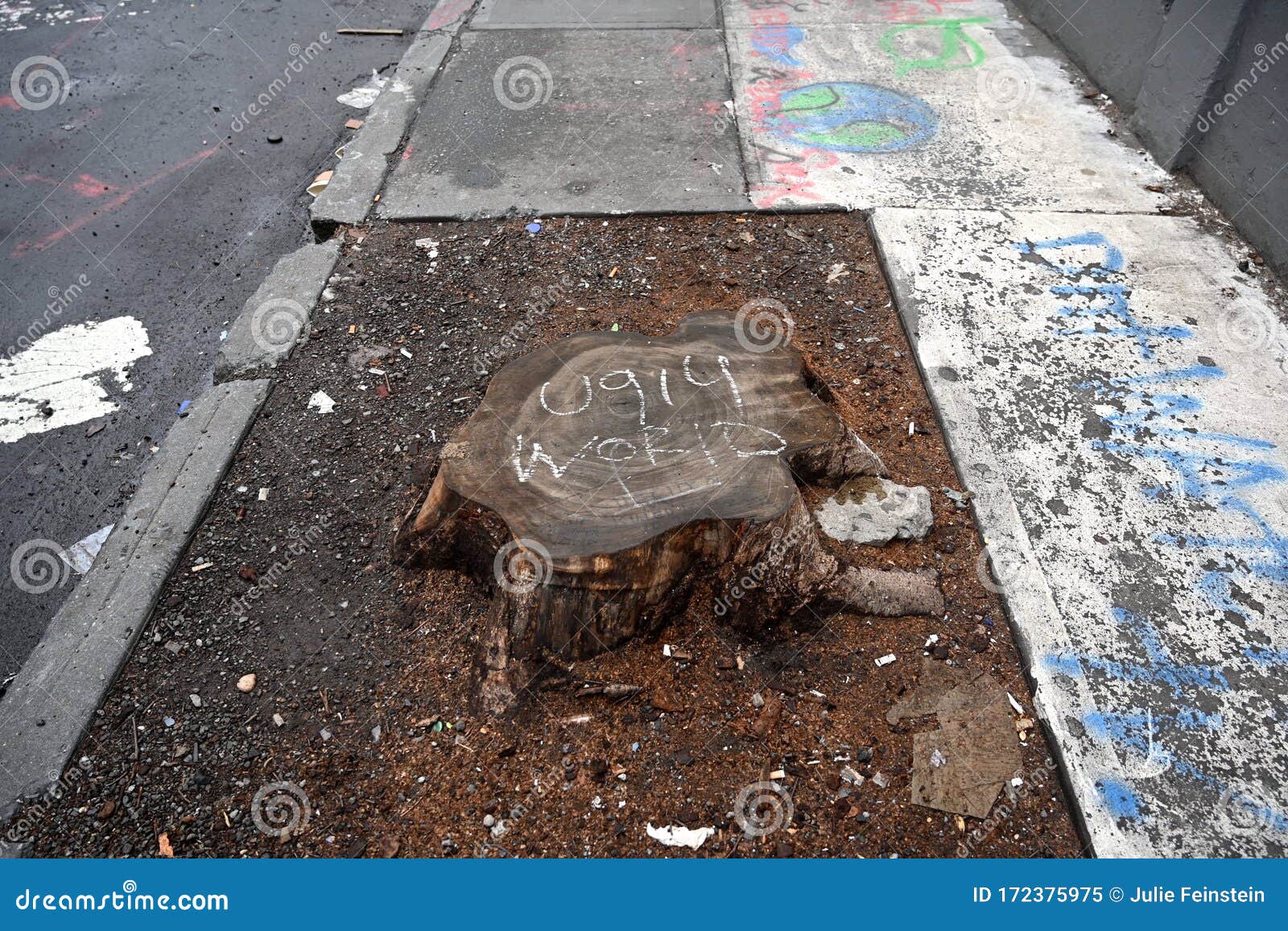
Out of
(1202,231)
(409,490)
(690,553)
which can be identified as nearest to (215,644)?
(409,490)

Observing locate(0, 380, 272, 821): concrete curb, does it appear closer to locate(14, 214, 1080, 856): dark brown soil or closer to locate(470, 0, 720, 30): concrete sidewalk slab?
locate(14, 214, 1080, 856): dark brown soil

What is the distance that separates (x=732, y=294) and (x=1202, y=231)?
8.40 ft

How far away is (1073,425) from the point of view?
338 cm

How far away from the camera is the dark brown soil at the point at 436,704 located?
2.32m
